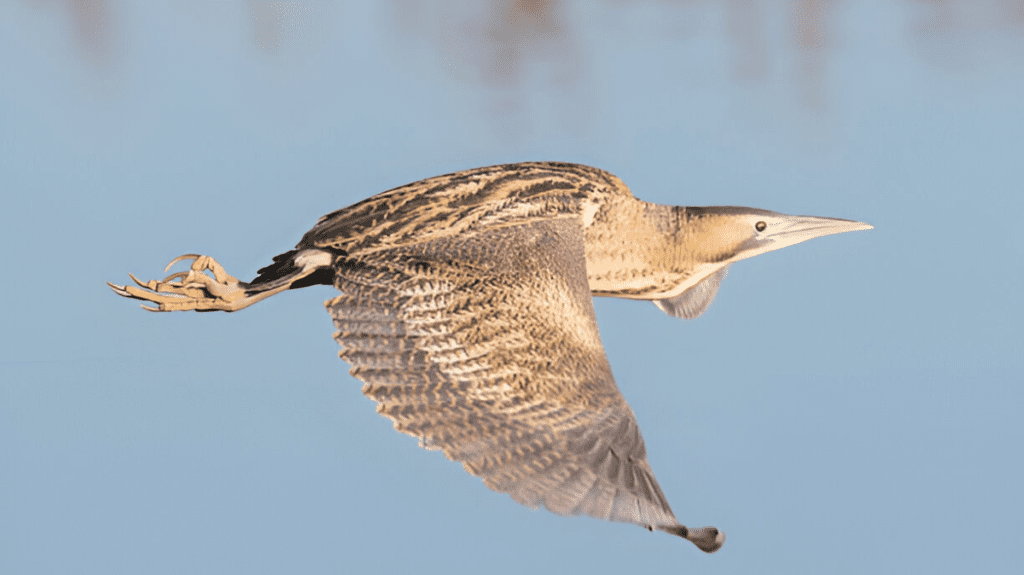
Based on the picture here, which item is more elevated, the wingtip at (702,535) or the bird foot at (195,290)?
the bird foot at (195,290)

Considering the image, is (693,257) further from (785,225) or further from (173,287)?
(173,287)

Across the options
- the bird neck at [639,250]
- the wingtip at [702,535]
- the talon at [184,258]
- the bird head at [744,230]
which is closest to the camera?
the wingtip at [702,535]

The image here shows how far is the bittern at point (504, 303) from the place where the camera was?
2205 millimetres

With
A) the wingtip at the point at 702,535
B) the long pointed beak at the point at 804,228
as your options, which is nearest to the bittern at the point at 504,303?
the wingtip at the point at 702,535

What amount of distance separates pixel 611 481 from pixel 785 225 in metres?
1.07

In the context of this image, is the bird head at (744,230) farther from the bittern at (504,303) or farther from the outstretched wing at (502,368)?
the outstretched wing at (502,368)

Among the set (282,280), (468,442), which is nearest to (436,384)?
(468,442)

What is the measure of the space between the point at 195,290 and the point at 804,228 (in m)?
1.41

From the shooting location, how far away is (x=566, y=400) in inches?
89.5

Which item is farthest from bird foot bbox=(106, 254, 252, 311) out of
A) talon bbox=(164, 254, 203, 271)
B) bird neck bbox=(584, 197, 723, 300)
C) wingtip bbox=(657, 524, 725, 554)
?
wingtip bbox=(657, 524, 725, 554)

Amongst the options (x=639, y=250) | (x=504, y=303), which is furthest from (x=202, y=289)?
(x=639, y=250)

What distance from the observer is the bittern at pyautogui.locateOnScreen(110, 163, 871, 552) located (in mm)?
2205

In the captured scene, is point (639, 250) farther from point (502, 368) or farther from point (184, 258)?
point (184, 258)

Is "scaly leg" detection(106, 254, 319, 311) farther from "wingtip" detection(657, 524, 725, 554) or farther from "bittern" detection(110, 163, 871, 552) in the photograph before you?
"wingtip" detection(657, 524, 725, 554)
